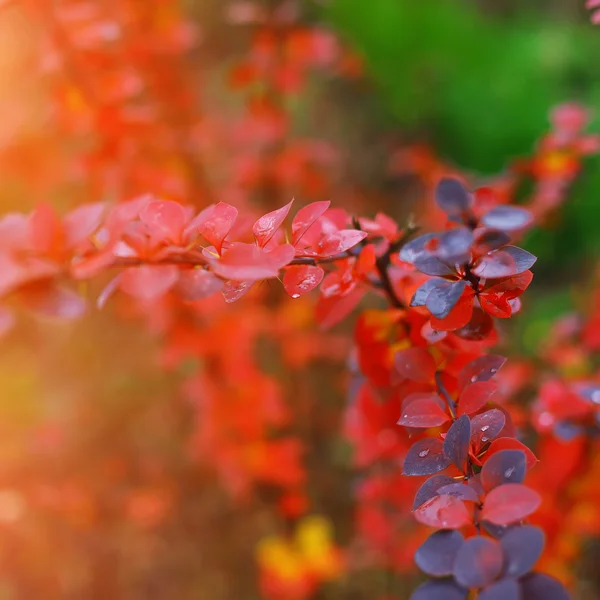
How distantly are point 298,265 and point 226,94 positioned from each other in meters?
2.94

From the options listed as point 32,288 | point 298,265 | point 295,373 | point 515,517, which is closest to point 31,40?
point 295,373

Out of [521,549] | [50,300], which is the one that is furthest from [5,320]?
[521,549]

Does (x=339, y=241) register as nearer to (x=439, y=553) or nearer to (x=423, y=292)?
(x=423, y=292)

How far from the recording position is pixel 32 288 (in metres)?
0.56

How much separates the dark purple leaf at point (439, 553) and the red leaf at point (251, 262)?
0.66ft

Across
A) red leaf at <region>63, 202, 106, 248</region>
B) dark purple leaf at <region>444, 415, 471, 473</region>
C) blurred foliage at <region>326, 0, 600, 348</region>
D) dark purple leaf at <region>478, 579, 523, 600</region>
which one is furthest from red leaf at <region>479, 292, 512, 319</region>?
blurred foliage at <region>326, 0, 600, 348</region>

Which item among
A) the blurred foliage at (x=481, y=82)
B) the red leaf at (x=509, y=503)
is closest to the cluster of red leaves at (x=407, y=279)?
the red leaf at (x=509, y=503)

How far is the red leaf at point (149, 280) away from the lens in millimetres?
484

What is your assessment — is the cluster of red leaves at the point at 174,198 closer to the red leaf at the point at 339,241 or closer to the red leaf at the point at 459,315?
the red leaf at the point at 339,241

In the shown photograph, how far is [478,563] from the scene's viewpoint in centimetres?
→ 35

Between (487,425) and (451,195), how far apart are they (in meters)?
0.17

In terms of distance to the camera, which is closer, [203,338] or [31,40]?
[203,338]

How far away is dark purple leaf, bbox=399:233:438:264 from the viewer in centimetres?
45

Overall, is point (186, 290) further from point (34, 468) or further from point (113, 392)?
point (113, 392)
